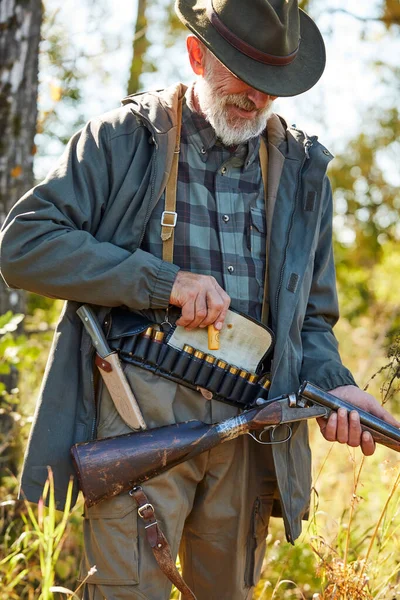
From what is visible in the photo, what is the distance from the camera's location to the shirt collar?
3.41 m

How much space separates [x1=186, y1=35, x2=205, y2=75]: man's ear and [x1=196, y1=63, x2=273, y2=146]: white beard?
0.05 m

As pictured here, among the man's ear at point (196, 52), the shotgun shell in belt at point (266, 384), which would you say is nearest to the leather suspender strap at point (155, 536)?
the shotgun shell in belt at point (266, 384)

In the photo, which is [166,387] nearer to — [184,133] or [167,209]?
[167,209]

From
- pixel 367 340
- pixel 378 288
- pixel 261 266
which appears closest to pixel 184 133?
pixel 261 266

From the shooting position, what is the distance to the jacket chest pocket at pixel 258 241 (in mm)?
3412

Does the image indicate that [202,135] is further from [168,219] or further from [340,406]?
[340,406]

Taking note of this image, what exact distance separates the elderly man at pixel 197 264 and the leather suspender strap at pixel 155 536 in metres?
0.05

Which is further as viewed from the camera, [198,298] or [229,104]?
[229,104]

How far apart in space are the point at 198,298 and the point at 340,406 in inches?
32.2

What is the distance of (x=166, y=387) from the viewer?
10.5 ft

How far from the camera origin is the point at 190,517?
3.39m

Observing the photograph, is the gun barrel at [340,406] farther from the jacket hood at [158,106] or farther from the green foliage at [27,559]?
the green foliage at [27,559]

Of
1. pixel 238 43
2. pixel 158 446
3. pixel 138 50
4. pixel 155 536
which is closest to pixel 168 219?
pixel 238 43

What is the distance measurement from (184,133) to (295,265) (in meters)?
0.81
